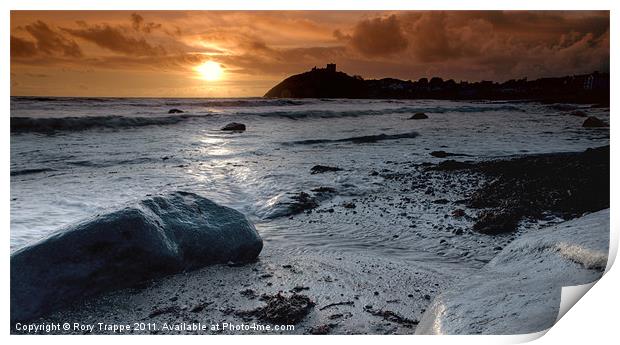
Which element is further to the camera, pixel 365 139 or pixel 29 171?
pixel 365 139

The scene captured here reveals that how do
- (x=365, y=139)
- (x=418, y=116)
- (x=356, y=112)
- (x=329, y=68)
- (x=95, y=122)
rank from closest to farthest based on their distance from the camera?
(x=329, y=68) → (x=365, y=139) → (x=95, y=122) → (x=418, y=116) → (x=356, y=112)

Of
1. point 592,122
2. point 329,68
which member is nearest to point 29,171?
point 329,68

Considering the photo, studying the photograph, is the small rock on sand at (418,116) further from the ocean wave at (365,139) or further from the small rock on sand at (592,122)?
the small rock on sand at (592,122)

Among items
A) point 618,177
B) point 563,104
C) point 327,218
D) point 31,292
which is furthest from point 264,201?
point 563,104

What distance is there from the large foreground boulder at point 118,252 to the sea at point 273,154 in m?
0.28

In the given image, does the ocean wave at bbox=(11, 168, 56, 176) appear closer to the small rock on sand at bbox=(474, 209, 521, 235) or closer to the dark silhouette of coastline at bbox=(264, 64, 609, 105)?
the dark silhouette of coastline at bbox=(264, 64, 609, 105)

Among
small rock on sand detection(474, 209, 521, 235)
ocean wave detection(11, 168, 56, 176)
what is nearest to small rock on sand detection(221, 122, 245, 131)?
ocean wave detection(11, 168, 56, 176)

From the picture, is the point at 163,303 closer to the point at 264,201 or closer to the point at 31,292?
the point at 31,292

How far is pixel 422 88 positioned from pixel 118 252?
4.41 meters

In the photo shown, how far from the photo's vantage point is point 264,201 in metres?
4.56

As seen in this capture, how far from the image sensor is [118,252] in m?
2.75

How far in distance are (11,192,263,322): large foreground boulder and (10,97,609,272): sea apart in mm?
277

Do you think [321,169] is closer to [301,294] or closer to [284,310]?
[301,294]

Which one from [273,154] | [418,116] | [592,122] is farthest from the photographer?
[418,116]
